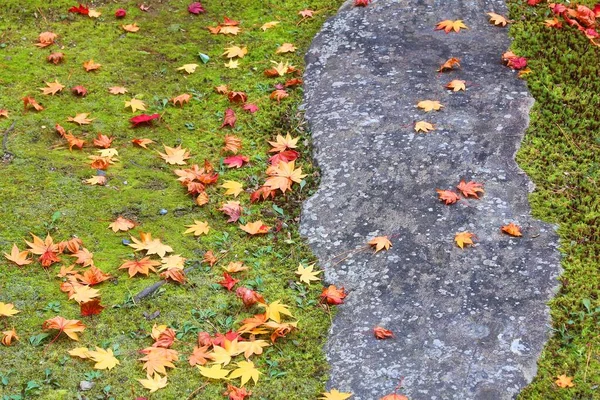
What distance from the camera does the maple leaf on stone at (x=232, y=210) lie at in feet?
15.1

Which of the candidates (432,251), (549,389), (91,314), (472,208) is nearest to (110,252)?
(91,314)

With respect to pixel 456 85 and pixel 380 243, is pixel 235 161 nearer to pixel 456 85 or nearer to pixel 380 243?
pixel 380 243

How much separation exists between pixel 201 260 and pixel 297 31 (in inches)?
103

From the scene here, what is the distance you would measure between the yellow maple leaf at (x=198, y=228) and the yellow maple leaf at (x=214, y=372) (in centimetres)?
104

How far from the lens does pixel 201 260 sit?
14.2 ft

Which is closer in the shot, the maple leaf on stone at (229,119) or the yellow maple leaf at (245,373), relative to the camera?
the yellow maple leaf at (245,373)

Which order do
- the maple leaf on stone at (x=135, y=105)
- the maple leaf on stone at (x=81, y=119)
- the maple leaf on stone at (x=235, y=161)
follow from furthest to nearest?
the maple leaf on stone at (x=135, y=105), the maple leaf on stone at (x=81, y=119), the maple leaf on stone at (x=235, y=161)

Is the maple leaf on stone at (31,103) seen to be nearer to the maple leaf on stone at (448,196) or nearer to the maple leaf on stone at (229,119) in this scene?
the maple leaf on stone at (229,119)

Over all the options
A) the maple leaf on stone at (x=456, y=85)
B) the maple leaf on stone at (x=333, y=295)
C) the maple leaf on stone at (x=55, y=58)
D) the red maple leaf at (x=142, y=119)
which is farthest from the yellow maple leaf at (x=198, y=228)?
the maple leaf on stone at (x=55, y=58)

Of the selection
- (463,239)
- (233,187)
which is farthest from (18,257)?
(463,239)

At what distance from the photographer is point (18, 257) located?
419cm

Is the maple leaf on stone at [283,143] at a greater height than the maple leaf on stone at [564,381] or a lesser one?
lesser

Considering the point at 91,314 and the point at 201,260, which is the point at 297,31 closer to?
the point at 201,260

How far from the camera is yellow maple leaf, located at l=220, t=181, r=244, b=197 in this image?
4.77 m
